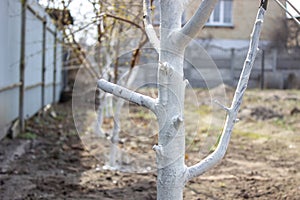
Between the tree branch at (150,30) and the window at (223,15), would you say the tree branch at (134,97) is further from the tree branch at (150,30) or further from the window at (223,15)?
the window at (223,15)

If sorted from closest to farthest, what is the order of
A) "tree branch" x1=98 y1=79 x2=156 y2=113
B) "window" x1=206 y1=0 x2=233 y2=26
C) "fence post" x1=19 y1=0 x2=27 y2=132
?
"tree branch" x1=98 y1=79 x2=156 y2=113, "fence post" x1=19 y1=0 x2=27 y2=132, "window" x1=206 y1=0 x2=233 y2=26

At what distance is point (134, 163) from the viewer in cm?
571

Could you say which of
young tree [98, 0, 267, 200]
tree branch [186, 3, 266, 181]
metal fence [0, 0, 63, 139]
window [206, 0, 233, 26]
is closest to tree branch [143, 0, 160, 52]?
young tree [98, 0, 267, 200]

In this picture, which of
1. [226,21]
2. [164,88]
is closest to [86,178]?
[164,88]

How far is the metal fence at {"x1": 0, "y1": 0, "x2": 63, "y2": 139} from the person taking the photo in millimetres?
6480

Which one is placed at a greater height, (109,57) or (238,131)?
(109,57)

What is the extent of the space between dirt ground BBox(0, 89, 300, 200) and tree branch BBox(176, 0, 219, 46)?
1183 millimetres

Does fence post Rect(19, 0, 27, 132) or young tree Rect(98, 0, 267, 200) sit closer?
young tree Rect(98, 0, 267, 200)

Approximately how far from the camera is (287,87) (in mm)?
18484

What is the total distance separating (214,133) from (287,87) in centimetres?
1538

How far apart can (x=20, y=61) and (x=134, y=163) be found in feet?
9.51

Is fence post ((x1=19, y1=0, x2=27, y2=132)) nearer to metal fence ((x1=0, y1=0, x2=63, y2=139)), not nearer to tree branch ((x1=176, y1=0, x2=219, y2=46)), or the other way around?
metal fence ((x1=0, y1=0, x2=63, y2=139))

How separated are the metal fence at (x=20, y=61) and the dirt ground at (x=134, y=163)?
417 millimetres

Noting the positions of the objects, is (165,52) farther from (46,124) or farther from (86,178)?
(46,124)
